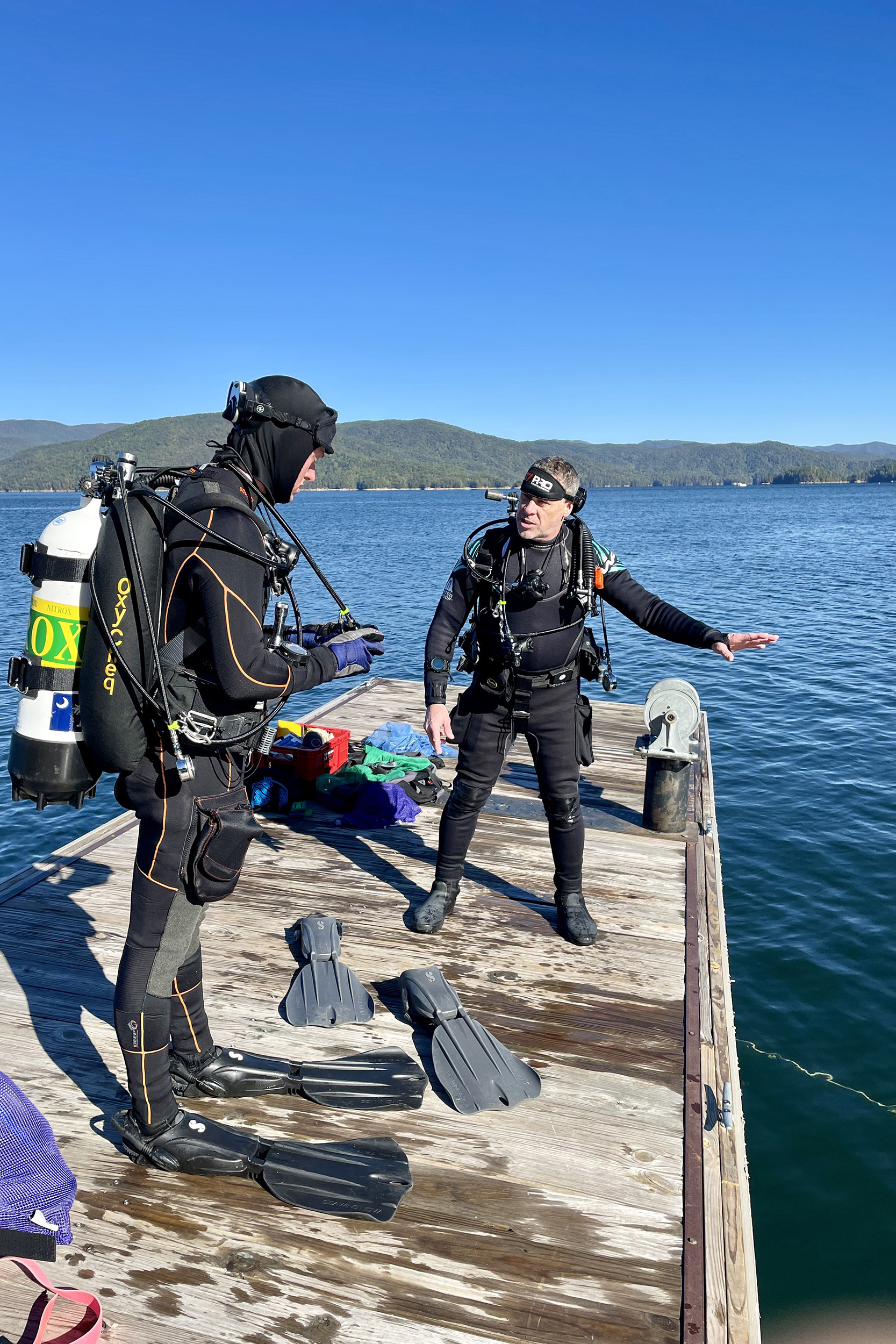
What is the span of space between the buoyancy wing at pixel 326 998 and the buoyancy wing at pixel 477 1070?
0.49m

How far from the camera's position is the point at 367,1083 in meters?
3.71

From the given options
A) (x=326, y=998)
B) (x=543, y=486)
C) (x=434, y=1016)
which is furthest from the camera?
(x=543, y=486)

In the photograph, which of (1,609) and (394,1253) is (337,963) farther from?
(1,609)

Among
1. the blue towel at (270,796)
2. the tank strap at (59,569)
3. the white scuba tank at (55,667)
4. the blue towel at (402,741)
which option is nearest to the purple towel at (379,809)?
the blue towel at (270,796)

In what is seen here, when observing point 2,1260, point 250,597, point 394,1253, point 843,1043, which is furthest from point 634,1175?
point 843,1043

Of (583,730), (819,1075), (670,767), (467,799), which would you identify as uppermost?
(583,730)

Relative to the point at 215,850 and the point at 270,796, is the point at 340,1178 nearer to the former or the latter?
the point at 215,850

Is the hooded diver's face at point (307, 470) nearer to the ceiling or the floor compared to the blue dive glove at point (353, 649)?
nearer to the ceiling

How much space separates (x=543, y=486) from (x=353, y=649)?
5.14 feet

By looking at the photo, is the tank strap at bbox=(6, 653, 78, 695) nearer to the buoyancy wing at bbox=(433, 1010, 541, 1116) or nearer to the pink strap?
the pink strap

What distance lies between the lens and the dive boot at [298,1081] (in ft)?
11.9

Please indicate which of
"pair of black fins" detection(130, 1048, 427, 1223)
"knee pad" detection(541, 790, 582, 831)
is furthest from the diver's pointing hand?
"pair of black fins" detection(130, 1048, 427, 1223)

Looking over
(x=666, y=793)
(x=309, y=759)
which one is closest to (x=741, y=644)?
(x=666, y=793)

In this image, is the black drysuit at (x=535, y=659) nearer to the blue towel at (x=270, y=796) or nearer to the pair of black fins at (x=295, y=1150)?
the pair of black fins at (x=295, y=1150)
